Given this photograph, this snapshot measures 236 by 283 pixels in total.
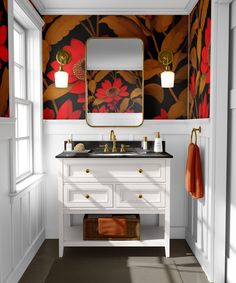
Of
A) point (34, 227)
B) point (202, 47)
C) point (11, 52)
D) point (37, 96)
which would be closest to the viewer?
point (11, 52)

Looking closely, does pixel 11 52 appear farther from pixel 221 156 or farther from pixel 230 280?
pixel 230 280

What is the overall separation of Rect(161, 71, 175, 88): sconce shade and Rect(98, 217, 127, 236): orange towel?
1427 millimetres

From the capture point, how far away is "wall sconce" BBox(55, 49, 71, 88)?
378 cm

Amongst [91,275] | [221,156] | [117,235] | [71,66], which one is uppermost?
[71,66]

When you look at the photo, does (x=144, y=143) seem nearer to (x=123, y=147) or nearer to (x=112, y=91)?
(x=123, y=147)

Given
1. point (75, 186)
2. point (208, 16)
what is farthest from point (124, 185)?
point (208, 16)

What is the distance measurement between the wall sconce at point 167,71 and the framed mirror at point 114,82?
0.72 ft

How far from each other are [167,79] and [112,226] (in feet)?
5.10

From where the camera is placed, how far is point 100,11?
3.93 meters

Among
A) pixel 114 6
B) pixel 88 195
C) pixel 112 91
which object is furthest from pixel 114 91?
pixel 88 195

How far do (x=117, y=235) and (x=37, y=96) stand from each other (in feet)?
5.32

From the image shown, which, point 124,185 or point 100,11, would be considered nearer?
point 124,185

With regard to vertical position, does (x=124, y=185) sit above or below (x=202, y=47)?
below

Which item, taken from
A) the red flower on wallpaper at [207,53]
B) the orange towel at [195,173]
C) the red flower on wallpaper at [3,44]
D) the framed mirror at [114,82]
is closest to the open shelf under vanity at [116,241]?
the orange towel at [195,173]
